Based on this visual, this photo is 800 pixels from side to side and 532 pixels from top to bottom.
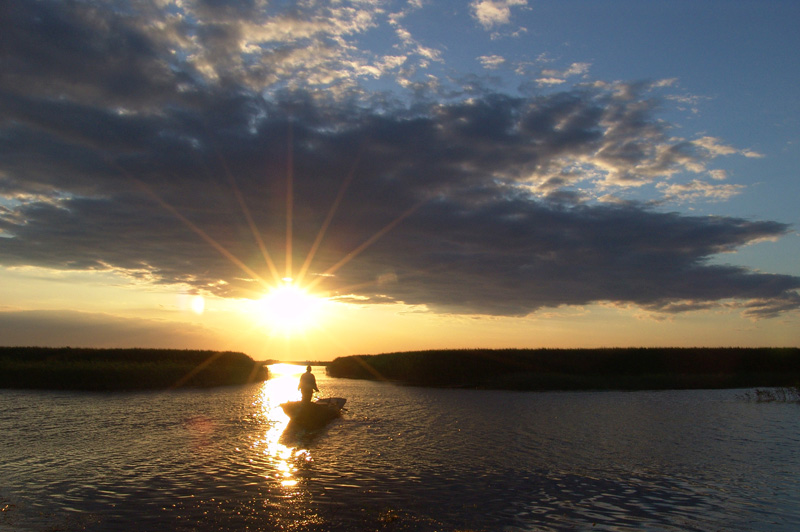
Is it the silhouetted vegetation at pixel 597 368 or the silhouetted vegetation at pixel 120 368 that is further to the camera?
the silhouetted vegetation at pixel 597 368

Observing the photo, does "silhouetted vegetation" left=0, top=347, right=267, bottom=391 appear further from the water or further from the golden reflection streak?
the golden reflection streak

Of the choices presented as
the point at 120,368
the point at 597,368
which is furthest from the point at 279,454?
the point at 597,368

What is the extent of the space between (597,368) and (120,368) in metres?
50.7

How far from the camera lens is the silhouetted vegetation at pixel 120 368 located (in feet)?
164

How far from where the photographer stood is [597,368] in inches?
2530

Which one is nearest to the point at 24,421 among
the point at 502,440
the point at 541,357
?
the point at 502,440

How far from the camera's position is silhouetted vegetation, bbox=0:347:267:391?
49844mm

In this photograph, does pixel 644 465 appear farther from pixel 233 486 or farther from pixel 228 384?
pixel 228 384

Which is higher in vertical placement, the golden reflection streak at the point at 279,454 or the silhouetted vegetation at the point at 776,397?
the silhouetted vegetation at the point at 776,397

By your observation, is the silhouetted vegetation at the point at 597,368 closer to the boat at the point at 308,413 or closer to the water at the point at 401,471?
the water at the point at 401,471

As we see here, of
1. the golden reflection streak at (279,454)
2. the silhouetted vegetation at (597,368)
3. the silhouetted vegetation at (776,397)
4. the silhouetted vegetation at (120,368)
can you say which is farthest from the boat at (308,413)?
the silhouetted vegetation at (776,397)

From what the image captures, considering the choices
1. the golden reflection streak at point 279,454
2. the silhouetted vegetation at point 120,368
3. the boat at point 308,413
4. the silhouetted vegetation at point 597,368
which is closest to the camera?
the golden reflection streak at point 279,454

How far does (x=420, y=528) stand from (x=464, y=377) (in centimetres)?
5381

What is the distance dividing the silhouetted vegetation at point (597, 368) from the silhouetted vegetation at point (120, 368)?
809 inches
